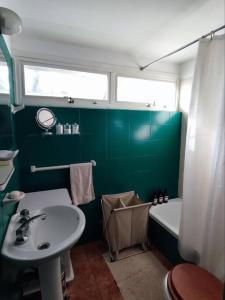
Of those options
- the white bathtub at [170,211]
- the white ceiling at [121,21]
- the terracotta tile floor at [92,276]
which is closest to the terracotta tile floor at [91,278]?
the terracotta tile floor at [92,276]

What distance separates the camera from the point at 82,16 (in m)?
1.42

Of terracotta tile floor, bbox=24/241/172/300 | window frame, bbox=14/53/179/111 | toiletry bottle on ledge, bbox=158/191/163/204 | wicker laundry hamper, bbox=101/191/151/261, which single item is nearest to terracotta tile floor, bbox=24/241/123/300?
terracotta tile floor, bbox=24/241/172/300

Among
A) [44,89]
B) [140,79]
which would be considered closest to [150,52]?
[140,79]

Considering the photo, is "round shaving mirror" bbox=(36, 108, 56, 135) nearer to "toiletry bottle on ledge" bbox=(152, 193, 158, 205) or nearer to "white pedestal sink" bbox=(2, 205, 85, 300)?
"white pedestal sink" bbox=(2, 205, 85, 300)

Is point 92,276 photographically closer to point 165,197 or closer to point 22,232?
point 22,232

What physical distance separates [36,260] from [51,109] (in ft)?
4.56

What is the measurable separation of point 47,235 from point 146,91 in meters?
2.07

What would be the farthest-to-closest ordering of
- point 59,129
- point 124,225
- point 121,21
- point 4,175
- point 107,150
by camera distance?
point 107,150 < point 124,225 < point 59,129 < point 121,21 < point 4,175

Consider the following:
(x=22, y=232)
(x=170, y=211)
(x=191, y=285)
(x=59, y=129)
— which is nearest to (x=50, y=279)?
(x=22, y=232)

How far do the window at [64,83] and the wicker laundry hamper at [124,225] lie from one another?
1.26 m

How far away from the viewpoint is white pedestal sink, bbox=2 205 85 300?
93 cm

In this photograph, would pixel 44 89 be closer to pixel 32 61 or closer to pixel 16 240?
pixel 32 61

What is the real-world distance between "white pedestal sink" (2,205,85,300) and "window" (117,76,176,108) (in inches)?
61.1

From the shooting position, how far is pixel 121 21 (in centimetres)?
149
